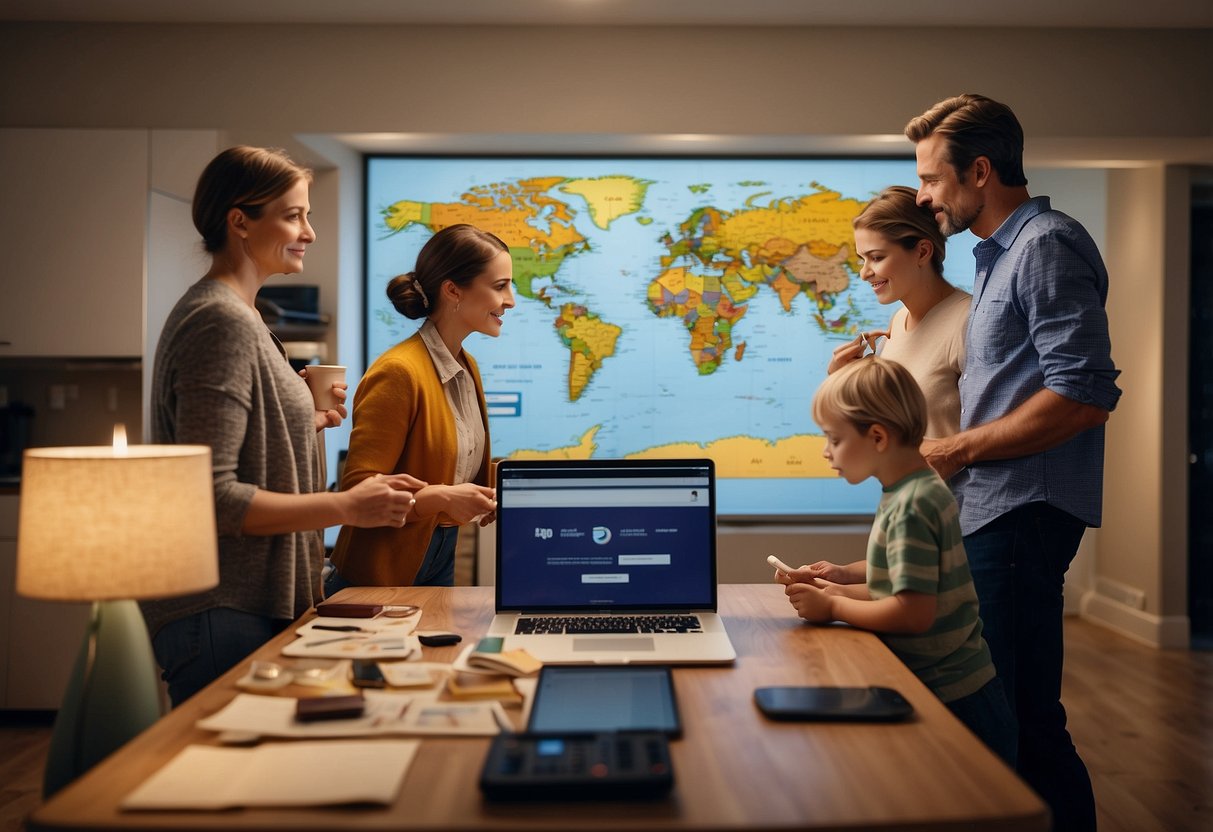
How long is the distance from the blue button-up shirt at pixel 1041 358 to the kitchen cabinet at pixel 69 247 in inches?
120

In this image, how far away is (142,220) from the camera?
12.2 feet

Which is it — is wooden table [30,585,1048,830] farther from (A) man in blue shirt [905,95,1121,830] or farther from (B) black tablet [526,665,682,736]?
(A) man in blue shirt [905,95,1121,830]

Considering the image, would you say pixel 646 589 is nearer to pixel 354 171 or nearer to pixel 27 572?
pixel 27 572

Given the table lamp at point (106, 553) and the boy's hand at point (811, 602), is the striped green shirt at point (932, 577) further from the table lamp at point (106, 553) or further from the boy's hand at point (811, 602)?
the table lamp at point (106, 553)

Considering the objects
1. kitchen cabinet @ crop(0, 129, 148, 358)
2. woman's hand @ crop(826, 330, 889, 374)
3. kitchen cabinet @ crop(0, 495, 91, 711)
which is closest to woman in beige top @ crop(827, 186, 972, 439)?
woman's hand @ crop(826, 330, 889, 374)

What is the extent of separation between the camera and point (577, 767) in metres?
1.05

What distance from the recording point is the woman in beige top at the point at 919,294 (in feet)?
6.88

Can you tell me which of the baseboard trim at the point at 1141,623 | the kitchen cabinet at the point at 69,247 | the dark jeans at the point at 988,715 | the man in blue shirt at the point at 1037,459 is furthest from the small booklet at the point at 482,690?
the baseboard trim at the point at 1141,623

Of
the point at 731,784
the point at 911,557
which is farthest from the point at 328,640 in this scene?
the point at 911,557

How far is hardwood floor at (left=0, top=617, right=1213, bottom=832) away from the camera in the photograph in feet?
9.39

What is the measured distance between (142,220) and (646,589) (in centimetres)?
286

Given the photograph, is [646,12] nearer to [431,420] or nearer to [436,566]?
[431,420]

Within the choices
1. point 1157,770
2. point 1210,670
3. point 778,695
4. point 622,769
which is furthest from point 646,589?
point 1210,670

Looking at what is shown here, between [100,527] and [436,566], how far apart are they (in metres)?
1.05
